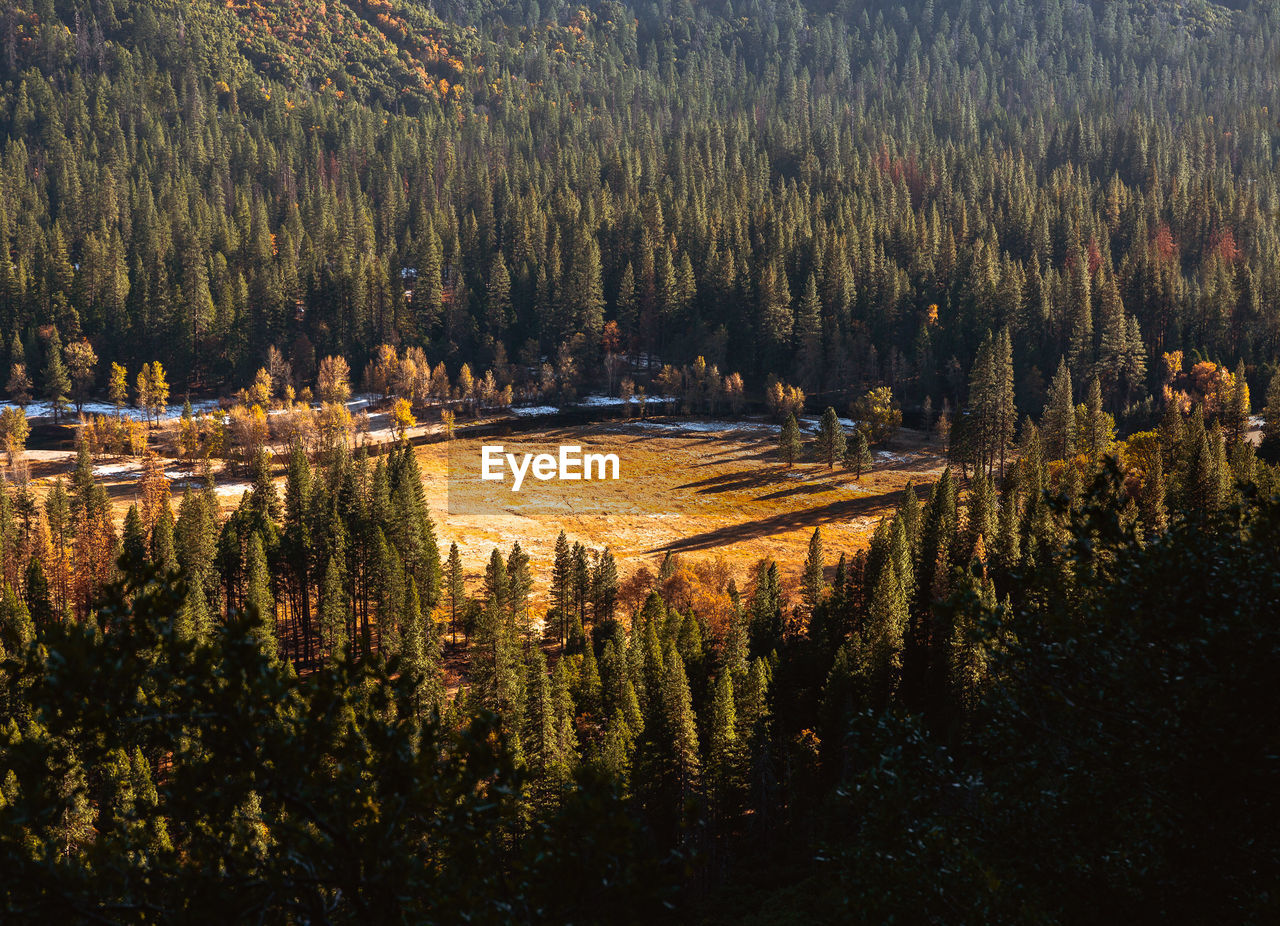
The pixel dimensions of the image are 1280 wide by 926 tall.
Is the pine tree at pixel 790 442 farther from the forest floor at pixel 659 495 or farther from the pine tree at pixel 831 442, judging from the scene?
the pine tree at pixel 831 442

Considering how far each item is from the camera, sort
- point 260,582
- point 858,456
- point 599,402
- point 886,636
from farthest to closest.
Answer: point 599,402, point 858,456, point 260,582, point 886,636

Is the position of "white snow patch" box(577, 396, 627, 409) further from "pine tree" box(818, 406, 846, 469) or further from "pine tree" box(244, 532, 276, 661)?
"pine tree" box(244, 532, 276, 661)

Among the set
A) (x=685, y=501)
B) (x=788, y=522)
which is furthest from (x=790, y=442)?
(x=788, y=522)

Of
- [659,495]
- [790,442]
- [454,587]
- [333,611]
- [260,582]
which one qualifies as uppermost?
[260,582]

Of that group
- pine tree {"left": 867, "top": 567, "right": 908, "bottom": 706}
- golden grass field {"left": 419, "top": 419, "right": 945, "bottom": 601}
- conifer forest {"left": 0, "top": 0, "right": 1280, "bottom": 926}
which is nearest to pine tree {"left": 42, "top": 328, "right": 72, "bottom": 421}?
conifer forest {"left": 0, "top": 0, "right": 1280, "bottom": 926}

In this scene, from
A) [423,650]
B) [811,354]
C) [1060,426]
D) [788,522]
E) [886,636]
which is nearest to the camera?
[886,636]

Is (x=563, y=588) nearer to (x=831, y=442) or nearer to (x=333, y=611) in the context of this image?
(x=333, y=611)

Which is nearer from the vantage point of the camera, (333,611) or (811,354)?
(333,611)

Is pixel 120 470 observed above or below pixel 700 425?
above

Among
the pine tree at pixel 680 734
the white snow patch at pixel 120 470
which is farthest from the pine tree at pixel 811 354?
the pine tree at pixel 680 734
